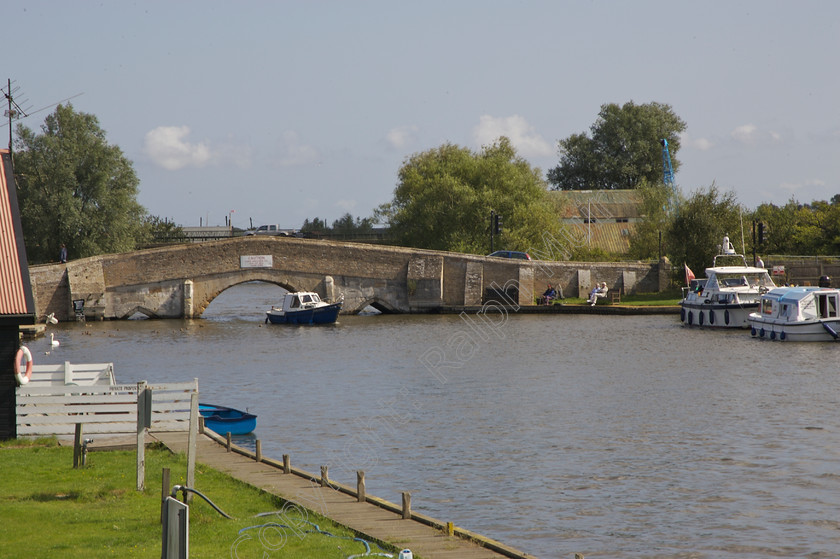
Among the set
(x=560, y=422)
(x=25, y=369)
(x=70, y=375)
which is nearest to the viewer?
(x=25, y=369)

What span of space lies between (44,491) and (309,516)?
3758mm

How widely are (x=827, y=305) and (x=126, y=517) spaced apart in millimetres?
37649

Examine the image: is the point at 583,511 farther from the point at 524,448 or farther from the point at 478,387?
the point at 478,387

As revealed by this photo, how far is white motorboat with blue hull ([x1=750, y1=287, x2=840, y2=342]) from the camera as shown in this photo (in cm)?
4116

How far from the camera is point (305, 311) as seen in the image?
2183 inches

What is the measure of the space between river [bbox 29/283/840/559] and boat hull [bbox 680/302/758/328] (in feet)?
3.53

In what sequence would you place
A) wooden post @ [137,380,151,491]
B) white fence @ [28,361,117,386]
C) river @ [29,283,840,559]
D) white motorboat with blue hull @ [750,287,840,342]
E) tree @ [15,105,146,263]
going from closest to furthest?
1. wooden post @ [137,380,151,491]
2. river @ [29,283,840,559]
3. white fence @ [28,361,117,386]
4. white motorboat with blue hull @ [750,287,840,342]
5. tree @ [15,105,146,263]

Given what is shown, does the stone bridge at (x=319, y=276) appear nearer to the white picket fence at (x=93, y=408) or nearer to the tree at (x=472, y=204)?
the tree at (x=472, y=204)

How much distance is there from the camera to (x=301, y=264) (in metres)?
59.3

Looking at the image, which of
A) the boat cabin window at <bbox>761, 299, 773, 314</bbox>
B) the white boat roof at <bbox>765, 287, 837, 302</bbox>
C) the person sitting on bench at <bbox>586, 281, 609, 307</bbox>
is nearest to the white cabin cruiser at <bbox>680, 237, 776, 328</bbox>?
the boat cabin window at <bbox>761, 299, 773, 314</bbox>

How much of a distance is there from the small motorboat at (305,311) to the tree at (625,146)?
57.0 metres

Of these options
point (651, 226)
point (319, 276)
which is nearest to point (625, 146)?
point (651, 226)

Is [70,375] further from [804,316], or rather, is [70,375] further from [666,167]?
[666,167]

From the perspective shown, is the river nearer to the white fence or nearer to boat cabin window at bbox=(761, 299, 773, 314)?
boat cabin window at bbox=(761, 299, 773, 314)
